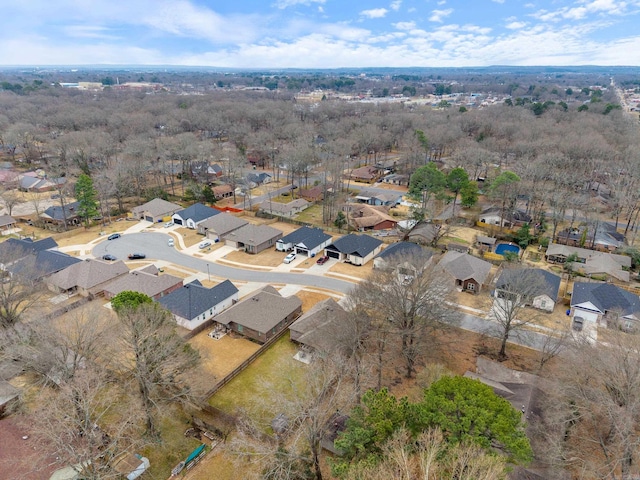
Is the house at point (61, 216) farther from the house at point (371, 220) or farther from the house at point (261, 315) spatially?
the house at point (371, 220)

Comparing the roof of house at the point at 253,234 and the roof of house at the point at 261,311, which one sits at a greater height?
the roof of house at the point at 253,234

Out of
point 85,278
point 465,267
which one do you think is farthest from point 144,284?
point 465,267

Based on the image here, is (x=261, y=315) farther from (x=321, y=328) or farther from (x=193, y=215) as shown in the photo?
(x=193, y=215)

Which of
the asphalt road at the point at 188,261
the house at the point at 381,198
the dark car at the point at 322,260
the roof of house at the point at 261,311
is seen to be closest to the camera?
the roof of house at the point at 261,311

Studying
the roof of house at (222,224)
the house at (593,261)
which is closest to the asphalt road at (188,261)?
the roof of house at (222,224)

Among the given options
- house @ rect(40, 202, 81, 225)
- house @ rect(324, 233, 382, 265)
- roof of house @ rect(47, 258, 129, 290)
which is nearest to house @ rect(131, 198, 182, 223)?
house @ rect(40, 202, 81, 225)

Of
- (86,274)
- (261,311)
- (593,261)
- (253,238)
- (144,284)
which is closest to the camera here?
(261,311)
